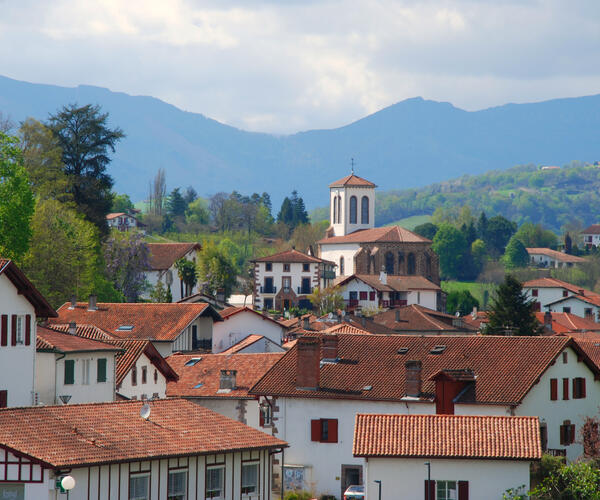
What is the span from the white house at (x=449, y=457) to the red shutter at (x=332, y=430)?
10.2m

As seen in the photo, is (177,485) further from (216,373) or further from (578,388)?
(216,373)

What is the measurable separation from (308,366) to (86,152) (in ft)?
159

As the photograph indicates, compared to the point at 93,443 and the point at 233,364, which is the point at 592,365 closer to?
the point at 233,364

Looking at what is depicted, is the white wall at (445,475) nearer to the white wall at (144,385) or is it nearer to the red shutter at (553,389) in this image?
the red shutter at (553,389)

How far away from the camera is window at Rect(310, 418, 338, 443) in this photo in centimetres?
4653

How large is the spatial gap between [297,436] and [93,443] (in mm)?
16593

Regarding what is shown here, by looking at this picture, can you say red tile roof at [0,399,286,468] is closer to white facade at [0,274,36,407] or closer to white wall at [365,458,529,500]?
white wall at [365,458,529,500]

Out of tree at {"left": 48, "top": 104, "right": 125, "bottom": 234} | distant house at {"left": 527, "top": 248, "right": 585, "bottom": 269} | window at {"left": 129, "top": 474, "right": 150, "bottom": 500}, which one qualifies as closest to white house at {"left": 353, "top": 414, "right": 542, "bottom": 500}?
window at {"left": 129, "top": 474, "right": 150, "bottom": 500}

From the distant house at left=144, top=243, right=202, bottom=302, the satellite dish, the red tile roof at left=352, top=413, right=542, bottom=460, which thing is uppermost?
the distant house at left=144, top=243, right=202, bottom=302

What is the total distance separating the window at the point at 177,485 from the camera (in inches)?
1273

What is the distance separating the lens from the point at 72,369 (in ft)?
157

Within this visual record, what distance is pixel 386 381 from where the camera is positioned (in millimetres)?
47625

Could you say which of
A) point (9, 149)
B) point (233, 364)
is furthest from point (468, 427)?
point (9, 149)

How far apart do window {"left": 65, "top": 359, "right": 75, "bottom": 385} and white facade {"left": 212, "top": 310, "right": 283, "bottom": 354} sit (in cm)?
2134
